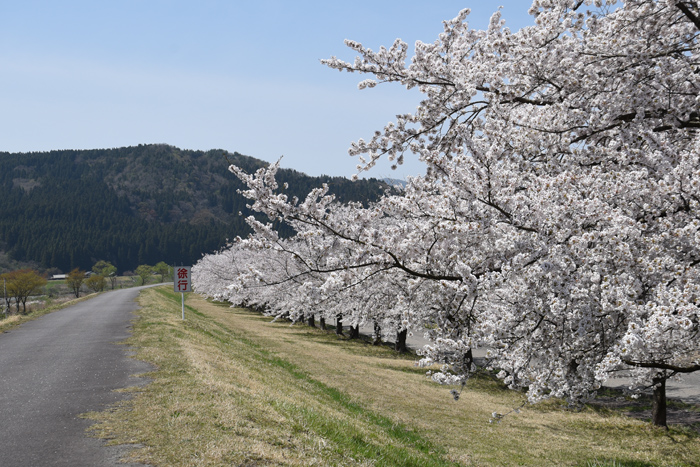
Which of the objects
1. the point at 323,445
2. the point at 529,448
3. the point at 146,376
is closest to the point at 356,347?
the point at 529,448

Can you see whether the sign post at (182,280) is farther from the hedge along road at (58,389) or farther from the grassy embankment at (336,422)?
the hedge along road at (58,389)

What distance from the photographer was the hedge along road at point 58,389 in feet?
21.6

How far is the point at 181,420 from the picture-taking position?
25.2 feet

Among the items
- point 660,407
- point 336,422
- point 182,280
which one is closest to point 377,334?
point 182,280

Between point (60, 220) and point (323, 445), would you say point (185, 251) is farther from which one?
point (323, 445)

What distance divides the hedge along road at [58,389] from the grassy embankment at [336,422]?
0.43m

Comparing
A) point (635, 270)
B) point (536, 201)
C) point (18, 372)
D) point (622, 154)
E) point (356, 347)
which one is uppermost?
point (622, 154)

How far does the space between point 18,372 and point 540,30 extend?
13193 millimetres

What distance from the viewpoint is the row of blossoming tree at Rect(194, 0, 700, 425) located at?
5523mm

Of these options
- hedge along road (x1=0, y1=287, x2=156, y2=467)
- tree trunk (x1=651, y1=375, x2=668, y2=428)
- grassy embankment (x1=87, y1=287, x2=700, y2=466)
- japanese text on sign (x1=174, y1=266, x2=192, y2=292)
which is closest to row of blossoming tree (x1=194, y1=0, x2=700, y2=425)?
grassy embankment (x1=87, y1=287, x2=700, y2=466)

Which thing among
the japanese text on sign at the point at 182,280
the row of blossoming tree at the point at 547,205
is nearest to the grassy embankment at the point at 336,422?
the row of blossoming tree at the point at 547,205

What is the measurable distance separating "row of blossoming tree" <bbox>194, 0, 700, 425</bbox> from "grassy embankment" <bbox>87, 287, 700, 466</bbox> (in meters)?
2.35

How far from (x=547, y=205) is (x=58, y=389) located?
10.0 m

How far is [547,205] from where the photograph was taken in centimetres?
616
